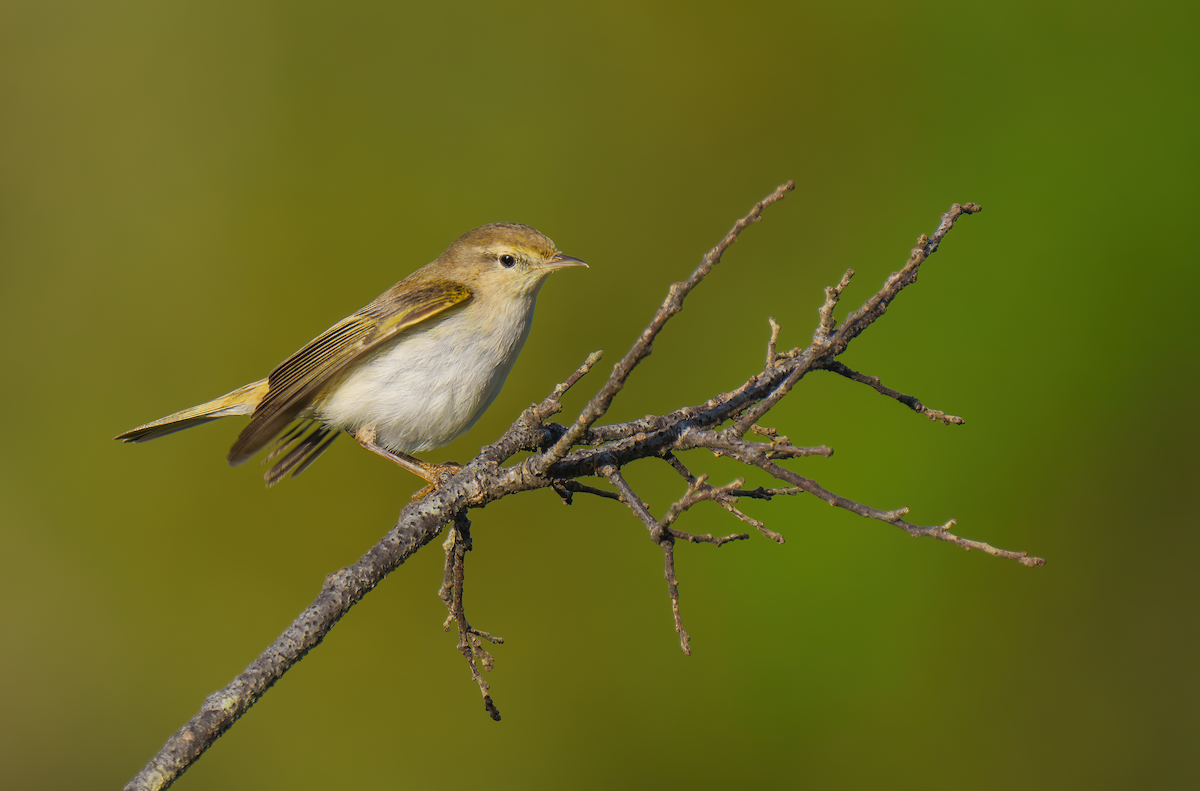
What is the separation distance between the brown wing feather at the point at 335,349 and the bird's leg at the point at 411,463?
0.81ft

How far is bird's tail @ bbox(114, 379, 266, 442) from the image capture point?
345 centimetres

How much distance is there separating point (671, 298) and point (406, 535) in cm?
114

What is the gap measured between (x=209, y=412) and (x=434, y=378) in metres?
1.07

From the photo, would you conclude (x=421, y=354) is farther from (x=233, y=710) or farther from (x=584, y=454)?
(x=233, y=710)

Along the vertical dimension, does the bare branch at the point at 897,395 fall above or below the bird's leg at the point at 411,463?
below

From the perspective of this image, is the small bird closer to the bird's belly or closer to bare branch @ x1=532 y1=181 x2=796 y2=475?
the bird's belly

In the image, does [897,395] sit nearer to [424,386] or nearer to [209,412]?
[424,386]

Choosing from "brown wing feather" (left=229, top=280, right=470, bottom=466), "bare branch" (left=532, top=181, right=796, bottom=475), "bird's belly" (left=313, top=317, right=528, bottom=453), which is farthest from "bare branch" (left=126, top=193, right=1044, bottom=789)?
"brown wing feather" (left=229, top=280, right=470, bottom=466)

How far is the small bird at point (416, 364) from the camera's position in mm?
3141

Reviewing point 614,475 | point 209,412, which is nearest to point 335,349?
point 209,412

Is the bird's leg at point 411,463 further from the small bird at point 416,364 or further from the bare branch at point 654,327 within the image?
the bare branch at point 654,327

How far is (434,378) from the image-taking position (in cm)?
314

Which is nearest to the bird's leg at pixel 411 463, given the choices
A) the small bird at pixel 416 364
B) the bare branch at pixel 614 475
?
the small bird at pixel 416 364

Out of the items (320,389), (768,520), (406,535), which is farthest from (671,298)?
(768,520)
